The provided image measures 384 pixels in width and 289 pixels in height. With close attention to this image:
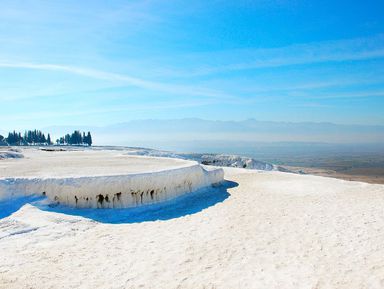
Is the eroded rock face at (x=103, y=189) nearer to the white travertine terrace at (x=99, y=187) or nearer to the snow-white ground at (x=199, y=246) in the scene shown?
the white travertine terrace at (x=99, y=187)

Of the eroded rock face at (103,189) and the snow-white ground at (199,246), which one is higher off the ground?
the eroded rock face at (103,189)

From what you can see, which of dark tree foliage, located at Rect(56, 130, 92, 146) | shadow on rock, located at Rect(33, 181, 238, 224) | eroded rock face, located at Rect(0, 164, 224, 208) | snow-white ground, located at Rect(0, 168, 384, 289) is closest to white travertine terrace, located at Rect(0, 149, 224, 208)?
eroded rock face, located at Rect(0, 164, 224, 208)

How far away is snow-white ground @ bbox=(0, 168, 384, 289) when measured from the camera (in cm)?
756

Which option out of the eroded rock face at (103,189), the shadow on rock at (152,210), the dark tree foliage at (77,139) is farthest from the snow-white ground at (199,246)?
the dark tree foliage at (77,139)

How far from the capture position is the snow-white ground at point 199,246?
756cm

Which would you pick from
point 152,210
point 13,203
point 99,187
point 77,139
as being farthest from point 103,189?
point 77,139

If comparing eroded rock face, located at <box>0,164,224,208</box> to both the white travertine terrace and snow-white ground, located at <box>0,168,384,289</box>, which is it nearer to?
the white travertine terrace

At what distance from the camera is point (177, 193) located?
1505 centimetres

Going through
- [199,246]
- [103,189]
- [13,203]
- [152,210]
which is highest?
[103,189]

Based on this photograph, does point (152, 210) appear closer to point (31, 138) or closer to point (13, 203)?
point (13, 203)

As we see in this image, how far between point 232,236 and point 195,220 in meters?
1.84

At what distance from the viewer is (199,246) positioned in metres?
9.38

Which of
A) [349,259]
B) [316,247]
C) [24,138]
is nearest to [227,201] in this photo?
[316,247]

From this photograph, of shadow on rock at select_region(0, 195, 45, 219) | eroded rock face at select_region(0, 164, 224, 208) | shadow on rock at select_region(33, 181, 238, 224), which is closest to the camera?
shadow on rock at select_region(0, 195, 45, 219)
